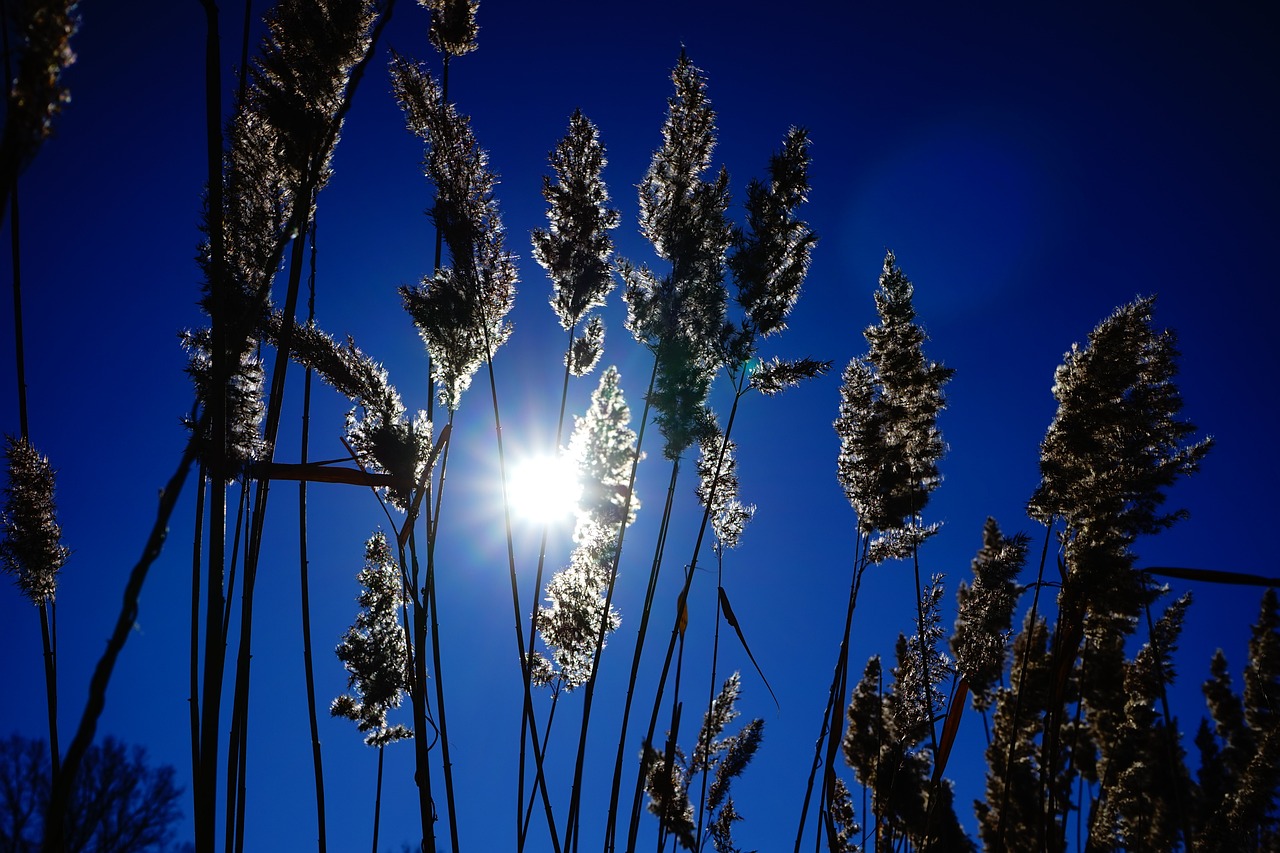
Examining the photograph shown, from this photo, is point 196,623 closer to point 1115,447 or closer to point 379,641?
point 379,641

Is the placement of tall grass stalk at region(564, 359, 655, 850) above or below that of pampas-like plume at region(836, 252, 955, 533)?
below

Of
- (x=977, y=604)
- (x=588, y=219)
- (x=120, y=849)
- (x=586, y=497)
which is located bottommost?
(x=120, y=849)

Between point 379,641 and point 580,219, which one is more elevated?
point 580,219

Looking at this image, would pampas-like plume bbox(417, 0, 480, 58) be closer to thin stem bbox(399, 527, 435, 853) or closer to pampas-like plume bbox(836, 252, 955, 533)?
thin stem bbox(399, 527, 435, 853)

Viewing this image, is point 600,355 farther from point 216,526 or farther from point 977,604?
point 977,604

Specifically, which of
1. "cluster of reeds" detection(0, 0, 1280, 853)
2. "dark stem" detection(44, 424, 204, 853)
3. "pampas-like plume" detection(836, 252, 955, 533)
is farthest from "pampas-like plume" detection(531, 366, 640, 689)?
"dark stem" detection(44, 424, 204, 853)

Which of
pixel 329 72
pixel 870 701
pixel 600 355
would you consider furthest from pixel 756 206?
pixel 870 701

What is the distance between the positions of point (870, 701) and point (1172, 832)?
2686 millimetres

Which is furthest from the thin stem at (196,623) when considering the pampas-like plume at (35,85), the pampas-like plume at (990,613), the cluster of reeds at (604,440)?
the pampas-like plume at (990,613)

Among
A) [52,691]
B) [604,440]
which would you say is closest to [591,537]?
[604,440]

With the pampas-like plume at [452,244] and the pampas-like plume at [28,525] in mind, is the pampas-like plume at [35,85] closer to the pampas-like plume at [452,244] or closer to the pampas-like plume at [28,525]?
the pampas-like plume at [452,244]

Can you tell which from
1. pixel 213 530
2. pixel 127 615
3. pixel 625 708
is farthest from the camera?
pixel 625 708

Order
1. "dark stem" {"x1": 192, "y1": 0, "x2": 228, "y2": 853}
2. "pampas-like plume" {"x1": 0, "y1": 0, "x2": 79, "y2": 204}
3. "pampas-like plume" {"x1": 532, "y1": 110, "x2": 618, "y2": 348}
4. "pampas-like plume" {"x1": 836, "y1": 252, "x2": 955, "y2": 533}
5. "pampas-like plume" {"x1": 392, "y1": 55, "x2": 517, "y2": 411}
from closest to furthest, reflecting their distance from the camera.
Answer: "pampas-like plume" {"x1": 0, "y1": 0, "x2": 79, "y2": 204} → "dark stem" {"x1": 192, "y1": 0, "x2": 228, "y2": 853} → "pampas-like plume" {"x1": 392, "y1": 55, "x2": 517, "y2": 411} → "pampas-like plume" {"x1": 532, "y1": 110, "x2": 618, "y2": 348} → "pampas-like plume" {"x1": 836, "y1": 252, "x2": 955, "y2": 533}

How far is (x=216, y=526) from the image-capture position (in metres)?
1.61
